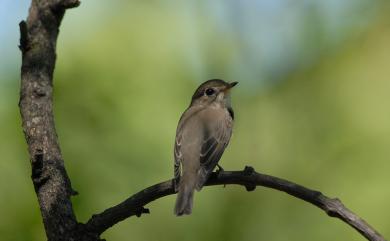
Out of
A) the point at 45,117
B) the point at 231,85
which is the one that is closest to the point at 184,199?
the point at 45,117

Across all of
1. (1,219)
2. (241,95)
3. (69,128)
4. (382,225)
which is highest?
(241,95)

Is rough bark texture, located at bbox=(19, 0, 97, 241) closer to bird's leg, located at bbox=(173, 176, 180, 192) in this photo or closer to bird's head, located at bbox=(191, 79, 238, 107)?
bird's leg, located at bbox=(173, 176, 180, 192)

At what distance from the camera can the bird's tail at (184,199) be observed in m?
4.69

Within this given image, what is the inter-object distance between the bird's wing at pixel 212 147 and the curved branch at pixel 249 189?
0.76 m

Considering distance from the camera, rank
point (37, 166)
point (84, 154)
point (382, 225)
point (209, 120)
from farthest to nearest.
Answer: point (209, 120) < point (84, 154) < point (382, 225) < point (37, 166)

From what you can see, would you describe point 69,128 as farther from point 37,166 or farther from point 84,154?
point 37,166

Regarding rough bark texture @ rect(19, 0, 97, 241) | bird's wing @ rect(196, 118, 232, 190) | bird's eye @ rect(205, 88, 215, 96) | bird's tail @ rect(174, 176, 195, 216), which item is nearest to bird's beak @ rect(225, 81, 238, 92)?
bird's wing @ rect(196, 118, 232, 190)

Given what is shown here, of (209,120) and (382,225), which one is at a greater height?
(209,120)

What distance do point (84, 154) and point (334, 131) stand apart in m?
1.43

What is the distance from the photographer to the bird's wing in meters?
5.26

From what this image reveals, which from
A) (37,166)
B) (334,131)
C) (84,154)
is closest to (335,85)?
(334,131)

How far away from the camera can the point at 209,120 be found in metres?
6.22

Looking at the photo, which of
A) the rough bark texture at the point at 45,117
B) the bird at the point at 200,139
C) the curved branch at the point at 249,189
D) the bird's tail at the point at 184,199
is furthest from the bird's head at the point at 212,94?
the curved branch at the point at 249,189

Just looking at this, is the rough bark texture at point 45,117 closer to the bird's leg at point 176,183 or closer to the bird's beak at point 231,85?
the bird's leg at point 176,183
